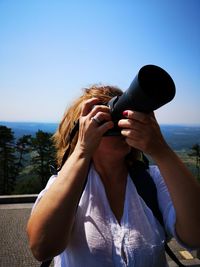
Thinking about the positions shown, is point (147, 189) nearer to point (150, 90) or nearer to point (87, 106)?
point (87, 106)

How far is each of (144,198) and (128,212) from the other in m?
0.12

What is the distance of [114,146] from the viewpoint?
151 cm

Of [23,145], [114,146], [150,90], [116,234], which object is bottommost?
[23,145]

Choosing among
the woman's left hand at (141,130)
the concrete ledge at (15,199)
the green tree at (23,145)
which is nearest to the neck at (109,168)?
the woman's left hand at (141,130)

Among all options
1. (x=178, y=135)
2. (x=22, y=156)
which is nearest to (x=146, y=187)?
(x=22, y=156)

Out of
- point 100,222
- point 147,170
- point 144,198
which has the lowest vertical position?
point 100,222

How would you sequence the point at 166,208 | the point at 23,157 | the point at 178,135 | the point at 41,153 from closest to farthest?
the point at 166,208 → the point at 41,153 → the point at 23,157 → the point at 178,135

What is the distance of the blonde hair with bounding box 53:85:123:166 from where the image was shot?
1.62 m

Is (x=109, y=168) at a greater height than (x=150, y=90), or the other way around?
(x=150, y=90)

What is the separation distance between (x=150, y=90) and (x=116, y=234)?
0.80 m

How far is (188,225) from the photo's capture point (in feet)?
4.27

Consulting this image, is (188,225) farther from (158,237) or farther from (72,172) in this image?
(72,172)

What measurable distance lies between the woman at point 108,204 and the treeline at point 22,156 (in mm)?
11258

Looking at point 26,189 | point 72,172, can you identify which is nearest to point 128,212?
point 72,172
